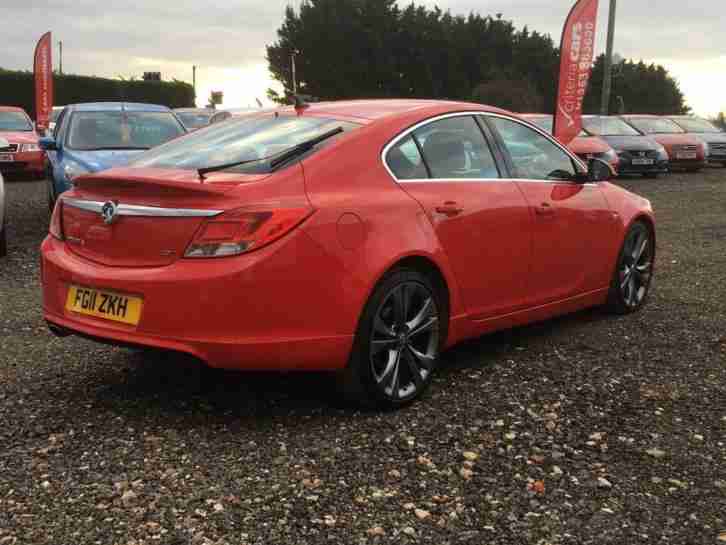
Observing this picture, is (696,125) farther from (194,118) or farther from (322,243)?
(322,243)

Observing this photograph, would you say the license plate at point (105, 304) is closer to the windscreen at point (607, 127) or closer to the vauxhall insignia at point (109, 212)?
the vauxhall insignia at point (109, 212)

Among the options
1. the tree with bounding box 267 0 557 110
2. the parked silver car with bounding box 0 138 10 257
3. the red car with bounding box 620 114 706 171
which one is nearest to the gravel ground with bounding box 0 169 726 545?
the parked silver car with bounding box 0 138 10 257

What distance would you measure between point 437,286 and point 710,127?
75.1 ft

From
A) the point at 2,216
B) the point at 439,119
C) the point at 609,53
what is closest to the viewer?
the point at 439,119

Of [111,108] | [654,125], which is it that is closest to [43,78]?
[111,108]

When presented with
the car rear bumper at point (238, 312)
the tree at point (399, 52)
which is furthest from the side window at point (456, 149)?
the tree at point (399, 52)

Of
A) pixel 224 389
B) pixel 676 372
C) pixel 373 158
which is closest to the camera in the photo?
pixel 373 158

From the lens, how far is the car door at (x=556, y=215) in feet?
16.6

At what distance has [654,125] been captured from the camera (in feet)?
75.7

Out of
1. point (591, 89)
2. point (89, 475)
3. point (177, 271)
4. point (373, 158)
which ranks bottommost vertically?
point (89, 475)

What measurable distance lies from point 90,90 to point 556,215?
37.2m

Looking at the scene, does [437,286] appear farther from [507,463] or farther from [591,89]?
[591,89]

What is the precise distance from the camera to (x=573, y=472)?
356 centimetres

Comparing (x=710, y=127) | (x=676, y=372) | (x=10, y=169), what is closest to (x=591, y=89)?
(x=710, y=127)
